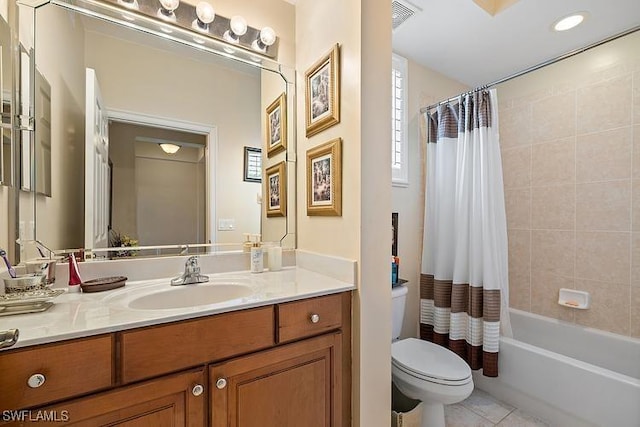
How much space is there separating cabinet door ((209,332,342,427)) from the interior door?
809mm

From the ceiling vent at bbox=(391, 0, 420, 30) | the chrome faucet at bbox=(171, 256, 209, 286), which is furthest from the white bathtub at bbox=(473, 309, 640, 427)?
the ceiling vent at bbox=(391, 0, 420, 30)

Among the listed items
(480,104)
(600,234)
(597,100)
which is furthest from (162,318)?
(597,100)

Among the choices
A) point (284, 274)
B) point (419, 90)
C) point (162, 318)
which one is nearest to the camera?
point (162, 318)

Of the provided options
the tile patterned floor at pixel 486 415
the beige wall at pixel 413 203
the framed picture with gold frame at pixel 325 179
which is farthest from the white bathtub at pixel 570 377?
the framed picture with gold frame at pixel 325 179

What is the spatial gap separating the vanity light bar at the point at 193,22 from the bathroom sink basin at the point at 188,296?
1173mm

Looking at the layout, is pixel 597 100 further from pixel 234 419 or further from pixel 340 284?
pixel 234 419

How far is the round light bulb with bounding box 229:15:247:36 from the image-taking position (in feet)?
4.86

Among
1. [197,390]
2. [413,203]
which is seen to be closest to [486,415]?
[413,203]

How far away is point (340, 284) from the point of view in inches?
48.4

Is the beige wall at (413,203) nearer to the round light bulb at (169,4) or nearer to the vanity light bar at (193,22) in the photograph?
the vanity light bar at (193,22)

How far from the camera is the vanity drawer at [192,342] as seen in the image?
0.79m

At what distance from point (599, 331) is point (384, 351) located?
67.8 inches

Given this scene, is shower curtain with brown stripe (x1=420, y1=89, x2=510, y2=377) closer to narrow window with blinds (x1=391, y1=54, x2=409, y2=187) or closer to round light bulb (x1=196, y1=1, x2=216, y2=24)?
narrow window with blinds (x1=391, y1=54, x2=409, y2=187)

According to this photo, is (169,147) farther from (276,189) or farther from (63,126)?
(276,189)
